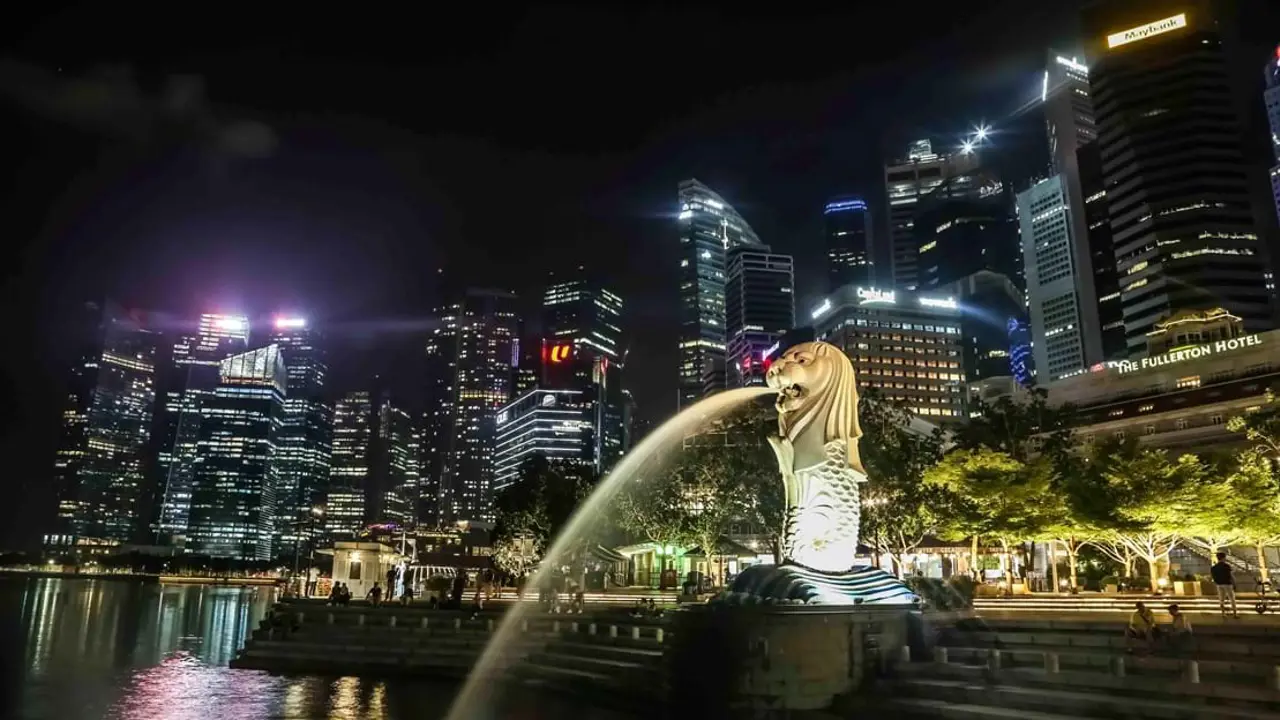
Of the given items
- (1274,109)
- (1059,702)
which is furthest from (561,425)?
(1059,702)

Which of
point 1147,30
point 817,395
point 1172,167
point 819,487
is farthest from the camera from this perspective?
point 1147,30

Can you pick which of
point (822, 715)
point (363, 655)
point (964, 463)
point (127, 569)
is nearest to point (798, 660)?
point (822, 715)

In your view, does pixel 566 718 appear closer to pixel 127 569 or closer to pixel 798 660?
pixel 798 660

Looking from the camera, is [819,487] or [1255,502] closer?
[819,487]

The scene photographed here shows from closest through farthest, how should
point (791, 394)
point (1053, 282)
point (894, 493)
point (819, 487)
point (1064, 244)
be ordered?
point (819, 487), point (791, 394), point (894, 493), point (1064, 244), point (1053, 282)

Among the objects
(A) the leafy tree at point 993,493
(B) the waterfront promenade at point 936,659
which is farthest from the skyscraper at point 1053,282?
(B) the waterfront promenade at point 936,659

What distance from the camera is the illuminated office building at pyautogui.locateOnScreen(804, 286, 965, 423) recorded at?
522 ft

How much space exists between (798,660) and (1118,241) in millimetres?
140281

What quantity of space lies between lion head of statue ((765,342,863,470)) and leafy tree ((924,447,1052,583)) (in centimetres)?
1638

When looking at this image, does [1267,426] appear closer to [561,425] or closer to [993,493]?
[993,493]

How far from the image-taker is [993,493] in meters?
35.1

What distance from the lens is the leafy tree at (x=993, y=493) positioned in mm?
35250

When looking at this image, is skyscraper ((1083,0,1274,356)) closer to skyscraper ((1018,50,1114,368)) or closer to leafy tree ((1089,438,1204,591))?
skyscraper ((1018,50,1114,368))

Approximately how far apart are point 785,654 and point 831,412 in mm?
6366
